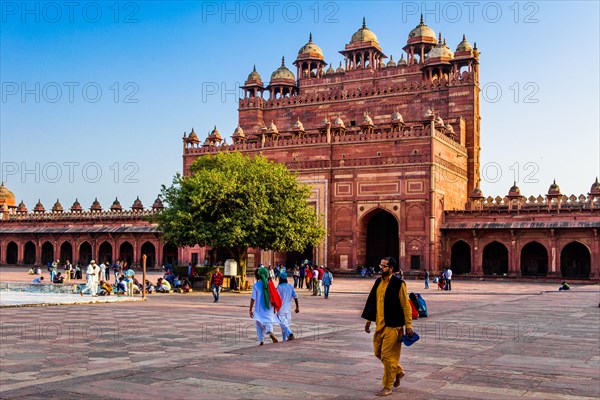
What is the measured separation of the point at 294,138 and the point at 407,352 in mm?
36763

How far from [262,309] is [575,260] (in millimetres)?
35063

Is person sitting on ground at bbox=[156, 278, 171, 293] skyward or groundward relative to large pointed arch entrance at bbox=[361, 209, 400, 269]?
A: groundward

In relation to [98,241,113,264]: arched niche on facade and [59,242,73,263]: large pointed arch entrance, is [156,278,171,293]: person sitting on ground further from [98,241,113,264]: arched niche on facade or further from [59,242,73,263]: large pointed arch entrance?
[59,242,73,263]: large pointed arch entrance

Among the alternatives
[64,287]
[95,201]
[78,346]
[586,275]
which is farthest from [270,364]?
[95,201]

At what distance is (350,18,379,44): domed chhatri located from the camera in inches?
2072

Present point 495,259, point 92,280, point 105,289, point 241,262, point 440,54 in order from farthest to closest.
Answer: point 440,54, point 495,259, point 241,262, point 105,289, point 92,280

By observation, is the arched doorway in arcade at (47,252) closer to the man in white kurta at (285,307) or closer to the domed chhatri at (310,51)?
the domed chhatri at (310,51)

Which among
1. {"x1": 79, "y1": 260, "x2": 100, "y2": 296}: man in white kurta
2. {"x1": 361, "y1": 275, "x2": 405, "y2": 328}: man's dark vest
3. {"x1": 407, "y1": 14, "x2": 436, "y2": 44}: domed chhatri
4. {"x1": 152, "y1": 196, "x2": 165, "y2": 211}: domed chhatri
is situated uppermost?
{"x1": 407, "y1": 14, "x2": 436, "y2": 44}: domed chhatri

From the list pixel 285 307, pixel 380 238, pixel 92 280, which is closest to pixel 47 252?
pixel 380 238

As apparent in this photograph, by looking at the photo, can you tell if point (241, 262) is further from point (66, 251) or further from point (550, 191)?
point (66, 251)

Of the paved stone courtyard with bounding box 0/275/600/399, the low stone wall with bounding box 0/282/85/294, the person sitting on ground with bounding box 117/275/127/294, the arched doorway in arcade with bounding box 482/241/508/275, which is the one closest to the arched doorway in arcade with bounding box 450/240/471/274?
the arched doorway in arcade with bounding box 482/241/508/275

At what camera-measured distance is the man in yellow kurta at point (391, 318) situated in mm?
7020

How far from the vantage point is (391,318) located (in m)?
7.14

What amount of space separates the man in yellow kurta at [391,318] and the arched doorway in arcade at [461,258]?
1462 inches
